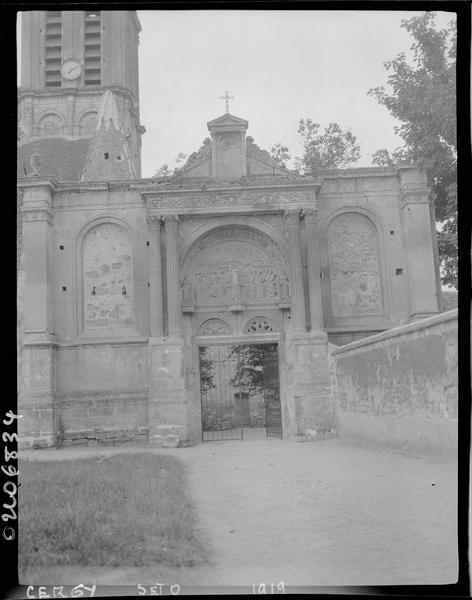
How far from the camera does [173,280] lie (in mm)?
16156

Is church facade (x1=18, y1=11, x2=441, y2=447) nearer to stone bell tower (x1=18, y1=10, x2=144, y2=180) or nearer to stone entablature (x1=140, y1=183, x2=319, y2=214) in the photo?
stone entablature (x1=140, y1=183, x2=319, y2=214)

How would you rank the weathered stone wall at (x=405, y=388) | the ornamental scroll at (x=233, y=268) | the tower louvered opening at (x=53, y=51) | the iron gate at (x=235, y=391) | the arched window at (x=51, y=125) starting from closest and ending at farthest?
the weathered stone wall at (x=405, y=388)
the ornamental scroll at (x=233, y=268)
the iron gate at (x=235, y=391)
the tower louvered opening at (x=53, y=51)
the arched window at (x=51, y=125)

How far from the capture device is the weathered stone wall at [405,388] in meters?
8.97

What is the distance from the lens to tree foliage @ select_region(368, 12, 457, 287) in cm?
667

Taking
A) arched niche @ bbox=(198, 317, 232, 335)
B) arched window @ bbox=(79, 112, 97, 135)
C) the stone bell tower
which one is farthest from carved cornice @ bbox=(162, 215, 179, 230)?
arched window @ bbox=(79, 112, 97, 135)

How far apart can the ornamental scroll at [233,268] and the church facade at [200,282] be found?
0.13 feet

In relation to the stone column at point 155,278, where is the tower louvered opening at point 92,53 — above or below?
above

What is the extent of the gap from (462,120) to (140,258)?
1295 cm

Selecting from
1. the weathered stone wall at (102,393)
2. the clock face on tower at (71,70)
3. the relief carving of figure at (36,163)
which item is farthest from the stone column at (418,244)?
the clock face on tower at (71,70)

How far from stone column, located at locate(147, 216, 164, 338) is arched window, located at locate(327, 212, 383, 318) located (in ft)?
15.8

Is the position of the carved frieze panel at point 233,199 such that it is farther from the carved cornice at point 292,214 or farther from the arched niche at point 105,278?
the arched niche at point 105,278

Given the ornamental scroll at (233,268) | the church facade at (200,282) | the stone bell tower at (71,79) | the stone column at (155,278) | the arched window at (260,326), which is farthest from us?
the stone bell tower at (71,79)

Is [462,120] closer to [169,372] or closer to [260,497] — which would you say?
[260,497]

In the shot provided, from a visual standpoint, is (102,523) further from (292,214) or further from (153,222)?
(292,214)
